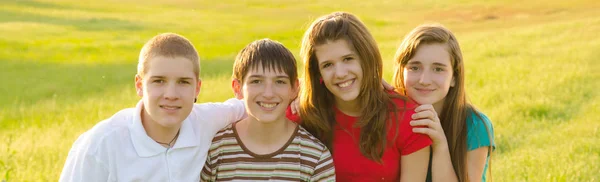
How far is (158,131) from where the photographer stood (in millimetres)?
4355

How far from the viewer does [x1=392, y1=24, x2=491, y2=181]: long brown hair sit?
4992 mm

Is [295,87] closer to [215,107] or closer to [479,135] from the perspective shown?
[215,107]

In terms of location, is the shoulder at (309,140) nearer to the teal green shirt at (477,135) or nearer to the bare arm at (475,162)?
the teal green shirt at (477,135)

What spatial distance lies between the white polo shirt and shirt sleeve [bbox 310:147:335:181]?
0.68 meters

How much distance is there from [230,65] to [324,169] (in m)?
12.7

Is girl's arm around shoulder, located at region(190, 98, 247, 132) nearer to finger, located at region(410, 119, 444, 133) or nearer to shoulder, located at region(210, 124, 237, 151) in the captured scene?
shoulder, located at region(210, 124, 237, 151)

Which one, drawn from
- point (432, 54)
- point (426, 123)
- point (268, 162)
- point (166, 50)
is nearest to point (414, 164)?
point (426, 123)

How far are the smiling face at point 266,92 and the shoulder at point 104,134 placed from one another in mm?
705

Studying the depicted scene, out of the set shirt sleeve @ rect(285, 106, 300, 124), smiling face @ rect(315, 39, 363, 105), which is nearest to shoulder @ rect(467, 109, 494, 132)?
smiling face @ rect(315, 39, 363, 105)

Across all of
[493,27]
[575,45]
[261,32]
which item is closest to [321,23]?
[575,45]

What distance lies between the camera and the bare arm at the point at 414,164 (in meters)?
4.68

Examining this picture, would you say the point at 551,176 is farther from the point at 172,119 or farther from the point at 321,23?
the point at 172,119

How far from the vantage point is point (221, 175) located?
4445 millimetres

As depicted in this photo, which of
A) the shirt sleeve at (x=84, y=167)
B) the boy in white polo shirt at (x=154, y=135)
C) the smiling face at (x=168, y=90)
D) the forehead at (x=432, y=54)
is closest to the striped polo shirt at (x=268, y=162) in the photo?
the boy in white polo shirt at (x=154, y=135)
